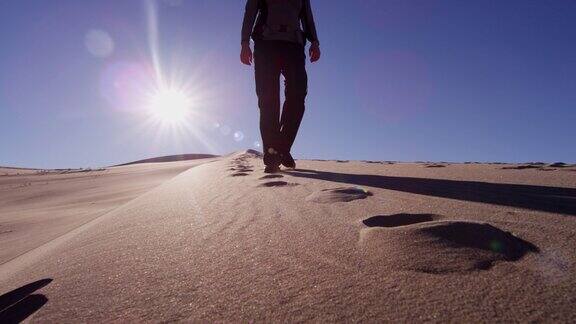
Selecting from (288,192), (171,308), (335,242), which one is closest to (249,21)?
(288,192)

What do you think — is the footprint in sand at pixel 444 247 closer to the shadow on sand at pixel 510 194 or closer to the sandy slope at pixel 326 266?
the sandy slope at pixel 326 266

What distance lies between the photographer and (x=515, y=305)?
0.57 m

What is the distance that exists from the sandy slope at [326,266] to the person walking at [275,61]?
2173 mm

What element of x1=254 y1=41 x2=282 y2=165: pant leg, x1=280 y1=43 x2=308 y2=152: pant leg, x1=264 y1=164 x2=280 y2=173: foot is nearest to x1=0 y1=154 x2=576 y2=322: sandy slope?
x1=264 y1=164 x2=280 y2=173: foot

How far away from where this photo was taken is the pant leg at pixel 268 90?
3469mm

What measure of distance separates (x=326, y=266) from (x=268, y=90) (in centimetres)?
279

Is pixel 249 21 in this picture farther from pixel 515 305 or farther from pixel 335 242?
pixel 515 305

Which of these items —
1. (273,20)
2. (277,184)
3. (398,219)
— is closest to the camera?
(398,219)

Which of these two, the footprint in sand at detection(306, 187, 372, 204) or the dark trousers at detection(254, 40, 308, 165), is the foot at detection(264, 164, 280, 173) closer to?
the dark trousers at detection(254, 40, 308, 165)

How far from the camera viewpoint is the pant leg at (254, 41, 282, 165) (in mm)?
3469

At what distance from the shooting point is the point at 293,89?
3584mm

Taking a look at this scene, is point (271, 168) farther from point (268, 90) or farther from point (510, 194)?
point (510, 194)

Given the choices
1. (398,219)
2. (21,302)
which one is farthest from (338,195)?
(21,302)

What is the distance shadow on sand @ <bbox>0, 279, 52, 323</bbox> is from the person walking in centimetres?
250
